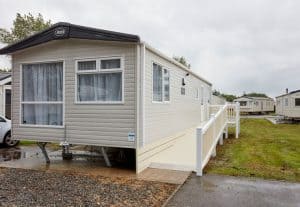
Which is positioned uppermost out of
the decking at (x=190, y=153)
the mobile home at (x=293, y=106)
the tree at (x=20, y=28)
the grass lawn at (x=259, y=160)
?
the tree at (x=20, y=28)

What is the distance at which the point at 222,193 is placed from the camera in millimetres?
5320

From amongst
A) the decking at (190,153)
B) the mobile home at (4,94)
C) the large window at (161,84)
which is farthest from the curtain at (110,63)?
the mobile home at (4,94)

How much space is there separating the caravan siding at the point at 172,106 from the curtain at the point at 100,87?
725 mm

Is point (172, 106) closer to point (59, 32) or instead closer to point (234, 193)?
point (59, 32)

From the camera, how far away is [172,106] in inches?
399

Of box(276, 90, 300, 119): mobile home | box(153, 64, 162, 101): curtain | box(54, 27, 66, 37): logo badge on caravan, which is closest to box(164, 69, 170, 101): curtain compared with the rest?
box(153, 64, 162, 101): curtain

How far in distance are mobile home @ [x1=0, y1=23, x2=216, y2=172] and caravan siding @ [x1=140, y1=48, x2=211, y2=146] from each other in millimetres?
30

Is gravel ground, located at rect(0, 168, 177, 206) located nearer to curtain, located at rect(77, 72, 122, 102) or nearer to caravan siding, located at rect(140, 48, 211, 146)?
caravan siding, located at rect(140, 48, 211, 146)

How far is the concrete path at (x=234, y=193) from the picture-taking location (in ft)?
15.8

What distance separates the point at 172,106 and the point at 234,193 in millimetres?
5088

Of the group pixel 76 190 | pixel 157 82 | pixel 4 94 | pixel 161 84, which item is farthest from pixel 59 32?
pixel 4 94

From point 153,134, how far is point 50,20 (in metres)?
24.7

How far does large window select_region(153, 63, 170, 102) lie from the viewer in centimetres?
827

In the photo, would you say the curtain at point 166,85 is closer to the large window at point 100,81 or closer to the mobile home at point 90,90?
the mobile home at point 90,90
